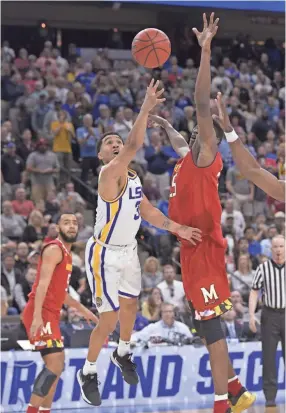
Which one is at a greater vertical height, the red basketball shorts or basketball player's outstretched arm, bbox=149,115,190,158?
basketball player's outstretched arm, bbox=149,115,190,158

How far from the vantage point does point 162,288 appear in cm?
1361

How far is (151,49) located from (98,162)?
953 cm

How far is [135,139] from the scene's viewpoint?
7020 mm

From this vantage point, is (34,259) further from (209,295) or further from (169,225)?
(209,295)

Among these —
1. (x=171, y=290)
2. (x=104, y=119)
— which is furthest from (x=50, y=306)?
(x=104, y=119)

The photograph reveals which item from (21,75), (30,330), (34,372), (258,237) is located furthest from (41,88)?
(30,330)

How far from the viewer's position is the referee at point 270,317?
11.7m

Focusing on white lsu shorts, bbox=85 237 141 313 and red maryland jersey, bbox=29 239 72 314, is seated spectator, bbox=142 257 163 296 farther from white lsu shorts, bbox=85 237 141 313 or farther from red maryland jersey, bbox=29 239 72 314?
white lsu shorts, bbox=85 237 141 313

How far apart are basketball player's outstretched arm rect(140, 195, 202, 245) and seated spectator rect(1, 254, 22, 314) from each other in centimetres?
545

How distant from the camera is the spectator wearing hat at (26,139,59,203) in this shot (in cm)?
1551

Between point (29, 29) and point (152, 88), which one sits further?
point (29, 29)

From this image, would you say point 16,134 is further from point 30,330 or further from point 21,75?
point 30,330

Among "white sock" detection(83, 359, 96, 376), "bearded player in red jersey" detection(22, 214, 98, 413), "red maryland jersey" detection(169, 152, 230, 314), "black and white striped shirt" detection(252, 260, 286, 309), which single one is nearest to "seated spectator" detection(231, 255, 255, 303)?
"black and white striped shirt" detection(252, 260, 286, 309)

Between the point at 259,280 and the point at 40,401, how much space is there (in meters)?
4.21
